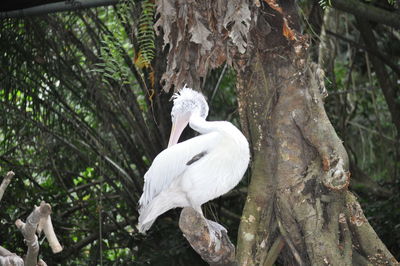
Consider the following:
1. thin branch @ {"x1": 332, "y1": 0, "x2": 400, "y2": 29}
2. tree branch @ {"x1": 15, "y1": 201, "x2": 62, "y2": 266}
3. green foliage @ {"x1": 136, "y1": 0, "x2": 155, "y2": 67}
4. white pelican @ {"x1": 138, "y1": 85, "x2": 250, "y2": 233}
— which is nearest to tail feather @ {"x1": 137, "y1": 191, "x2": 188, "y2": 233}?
white pelican @ {"x1": 138, "y1": 85, "x2": 250, "y2": 233}

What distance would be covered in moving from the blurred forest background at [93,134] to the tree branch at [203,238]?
7.17ft

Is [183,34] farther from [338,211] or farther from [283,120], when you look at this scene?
[338,211]

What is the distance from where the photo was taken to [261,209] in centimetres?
421

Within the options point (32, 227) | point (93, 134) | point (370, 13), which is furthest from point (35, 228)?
point (370, 13)

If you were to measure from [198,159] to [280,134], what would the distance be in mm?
752

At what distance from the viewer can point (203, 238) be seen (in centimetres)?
345

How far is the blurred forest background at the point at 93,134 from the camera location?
20.4ft

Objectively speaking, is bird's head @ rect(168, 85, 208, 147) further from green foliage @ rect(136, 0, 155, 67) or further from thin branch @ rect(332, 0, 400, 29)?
thin branch @ rect(332, 0, 400, 29)

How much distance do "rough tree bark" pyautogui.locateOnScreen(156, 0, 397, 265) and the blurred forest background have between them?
141cm

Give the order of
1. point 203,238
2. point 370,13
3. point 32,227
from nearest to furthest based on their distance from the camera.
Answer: point 32,227, point 203,238, point 370,13

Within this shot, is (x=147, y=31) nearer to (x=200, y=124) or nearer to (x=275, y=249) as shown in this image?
(x=200, y=124)

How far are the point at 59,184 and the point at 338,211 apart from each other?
4.33 metres

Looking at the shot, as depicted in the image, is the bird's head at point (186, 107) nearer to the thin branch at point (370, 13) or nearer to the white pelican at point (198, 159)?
the white pelican at point (198, 159)

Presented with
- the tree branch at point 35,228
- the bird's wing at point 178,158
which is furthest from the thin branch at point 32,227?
the bird's wing at point 178,158
